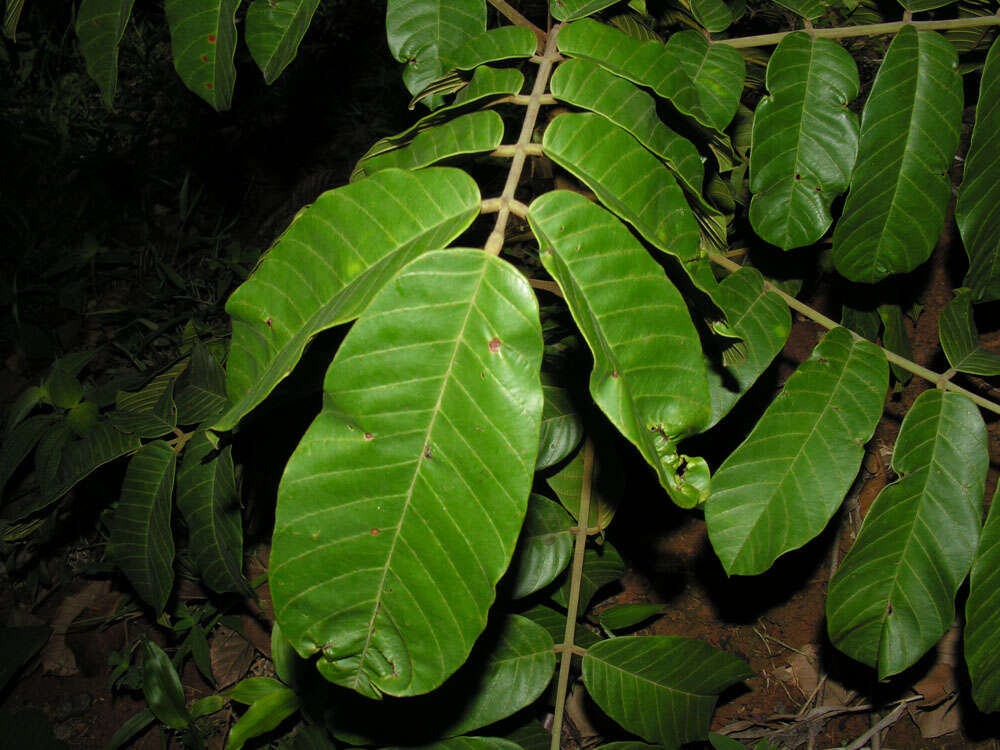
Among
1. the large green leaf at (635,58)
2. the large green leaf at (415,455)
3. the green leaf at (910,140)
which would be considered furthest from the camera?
the green leaf at (910,140)

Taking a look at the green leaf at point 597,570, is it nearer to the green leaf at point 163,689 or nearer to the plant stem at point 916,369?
the plant stem at point 916,369

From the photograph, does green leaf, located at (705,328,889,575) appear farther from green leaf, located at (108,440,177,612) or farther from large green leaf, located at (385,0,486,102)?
green leaf, located at (108,440,177,612)

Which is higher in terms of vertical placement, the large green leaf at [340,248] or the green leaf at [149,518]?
the large green leaf at [340,248]

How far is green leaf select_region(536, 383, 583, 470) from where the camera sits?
1231mm

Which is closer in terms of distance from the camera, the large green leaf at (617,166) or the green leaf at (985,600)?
A: the large green leaf at (617,166)

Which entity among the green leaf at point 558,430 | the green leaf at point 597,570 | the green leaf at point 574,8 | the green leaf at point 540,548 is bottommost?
the green leaf at point 597,570

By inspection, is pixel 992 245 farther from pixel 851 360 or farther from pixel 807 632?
pixel 807 632

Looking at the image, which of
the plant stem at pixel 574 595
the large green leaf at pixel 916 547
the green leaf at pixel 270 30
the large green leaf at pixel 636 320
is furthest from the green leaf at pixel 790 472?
the green leaf at pixel 270 30

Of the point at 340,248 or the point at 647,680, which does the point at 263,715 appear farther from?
the point at 340,248

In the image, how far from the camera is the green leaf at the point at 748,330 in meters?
1.06

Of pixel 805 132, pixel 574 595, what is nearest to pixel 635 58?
pixel 805 132

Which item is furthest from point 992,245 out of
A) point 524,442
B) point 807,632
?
point 807,632

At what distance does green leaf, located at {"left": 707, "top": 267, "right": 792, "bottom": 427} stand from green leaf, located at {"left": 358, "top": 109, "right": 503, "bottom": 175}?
463 millimetres

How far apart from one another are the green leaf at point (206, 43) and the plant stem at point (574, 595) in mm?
892
